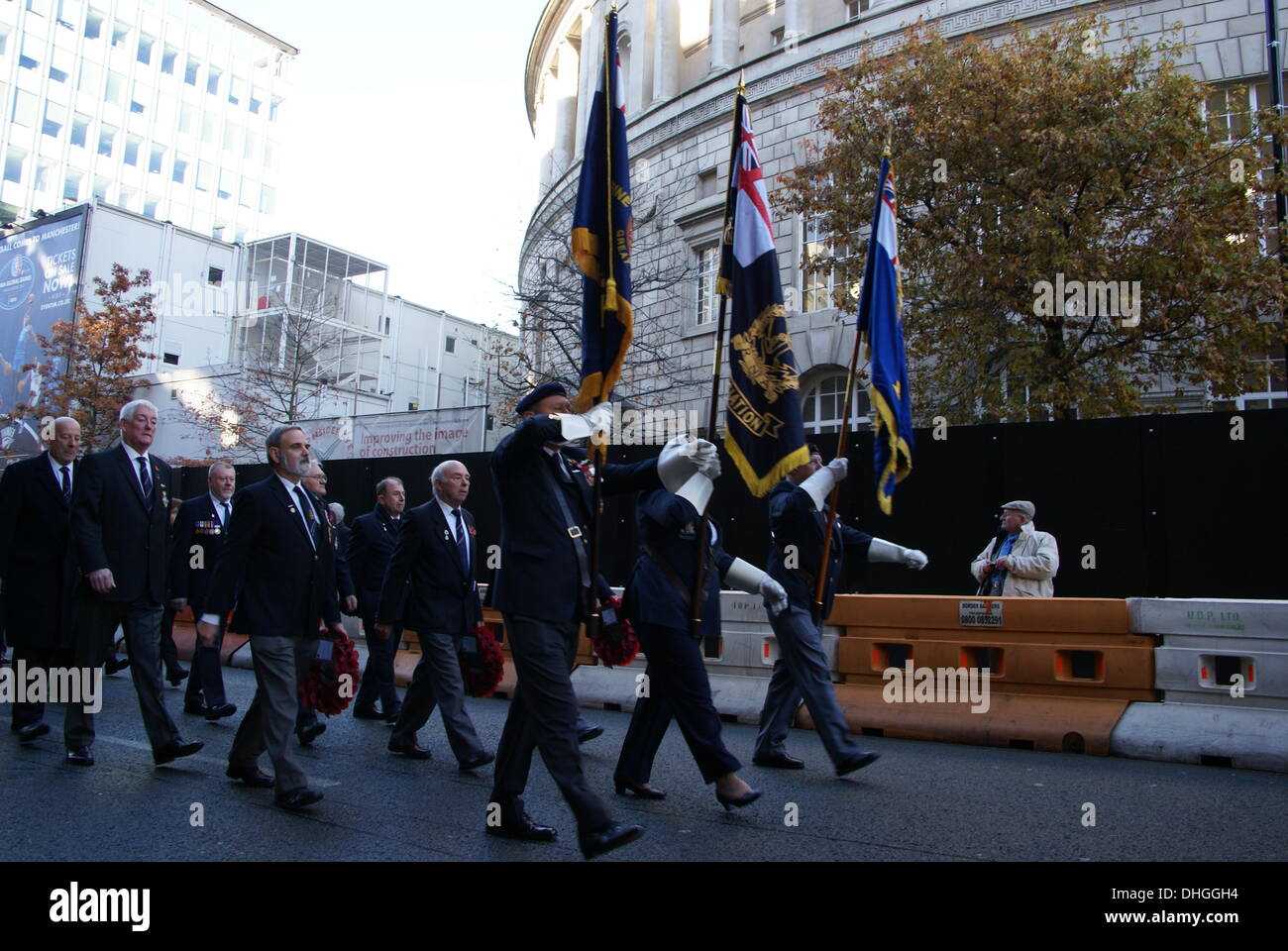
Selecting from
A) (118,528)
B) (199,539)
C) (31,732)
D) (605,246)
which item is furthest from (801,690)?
(199,539)

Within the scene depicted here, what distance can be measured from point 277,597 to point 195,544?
486 cm

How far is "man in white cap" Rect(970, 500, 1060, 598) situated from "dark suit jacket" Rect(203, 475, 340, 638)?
18.2 ft

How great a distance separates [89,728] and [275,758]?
2.01 m

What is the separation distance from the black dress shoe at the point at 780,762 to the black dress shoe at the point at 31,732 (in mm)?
4932

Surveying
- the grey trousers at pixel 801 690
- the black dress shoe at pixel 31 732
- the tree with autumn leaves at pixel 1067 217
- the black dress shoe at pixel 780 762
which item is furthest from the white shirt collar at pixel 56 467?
the tree with autumn leaves at pixel 1067 217

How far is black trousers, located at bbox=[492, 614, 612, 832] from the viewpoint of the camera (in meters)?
4.39

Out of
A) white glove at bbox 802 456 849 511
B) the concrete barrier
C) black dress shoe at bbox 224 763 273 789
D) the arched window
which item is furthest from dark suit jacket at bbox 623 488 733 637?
the arched window

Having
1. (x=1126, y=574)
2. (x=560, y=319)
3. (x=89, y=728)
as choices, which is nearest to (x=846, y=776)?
(x=89, y=728)

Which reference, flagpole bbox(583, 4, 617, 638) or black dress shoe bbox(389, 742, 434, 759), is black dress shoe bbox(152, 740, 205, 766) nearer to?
black dress shoe bbox(389, 742, 434, 759)

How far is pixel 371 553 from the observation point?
9.48m

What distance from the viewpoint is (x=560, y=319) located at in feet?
83.2

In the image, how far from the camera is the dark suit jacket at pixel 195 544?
32.4 feet

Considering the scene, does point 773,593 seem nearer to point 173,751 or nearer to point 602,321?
point 602,321

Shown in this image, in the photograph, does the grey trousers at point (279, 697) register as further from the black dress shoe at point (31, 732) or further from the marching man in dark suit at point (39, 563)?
the black dress shoe at point (31, 732)
